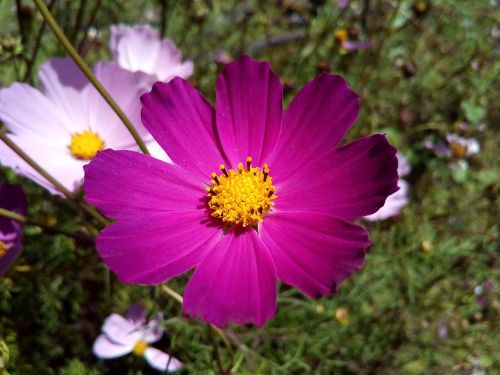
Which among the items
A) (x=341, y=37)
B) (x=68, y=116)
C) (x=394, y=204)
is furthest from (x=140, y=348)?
(x=341, y=37)

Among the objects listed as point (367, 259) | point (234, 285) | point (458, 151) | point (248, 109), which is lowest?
point (234, 285)

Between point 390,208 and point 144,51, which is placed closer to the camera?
point 144,51

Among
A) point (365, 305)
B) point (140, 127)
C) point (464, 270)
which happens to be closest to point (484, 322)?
point (464, 270)

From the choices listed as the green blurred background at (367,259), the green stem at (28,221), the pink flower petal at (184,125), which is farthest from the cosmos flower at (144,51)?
the green stem at (28,221)

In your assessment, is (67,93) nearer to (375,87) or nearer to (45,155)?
(45,155)

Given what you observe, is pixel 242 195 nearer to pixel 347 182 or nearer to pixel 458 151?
pixel 347 182

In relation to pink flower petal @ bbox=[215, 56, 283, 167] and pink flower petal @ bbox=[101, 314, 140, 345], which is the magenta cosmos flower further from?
pink flower petal @ bbox=[101, 314, 140, 345]

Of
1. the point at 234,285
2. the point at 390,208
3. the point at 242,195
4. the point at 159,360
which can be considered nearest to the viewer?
the point at 234,285
